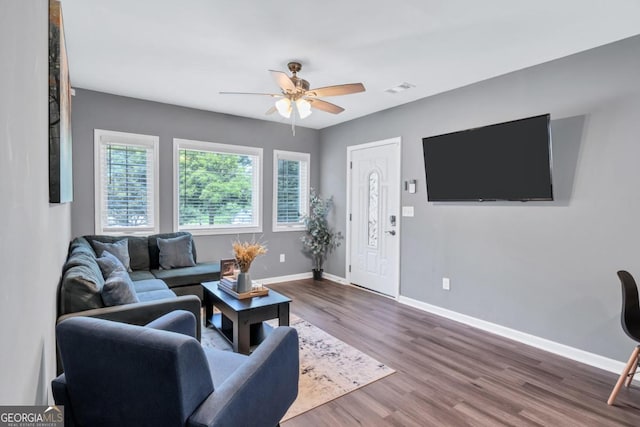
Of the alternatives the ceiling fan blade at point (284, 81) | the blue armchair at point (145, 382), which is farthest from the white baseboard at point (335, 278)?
the blue armchair at point (145, 382)

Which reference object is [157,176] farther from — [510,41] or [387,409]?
[510,41]

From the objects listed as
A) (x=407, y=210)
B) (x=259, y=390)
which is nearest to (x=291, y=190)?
(x=407, y=210)

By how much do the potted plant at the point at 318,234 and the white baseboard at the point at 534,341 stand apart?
1.86 meters

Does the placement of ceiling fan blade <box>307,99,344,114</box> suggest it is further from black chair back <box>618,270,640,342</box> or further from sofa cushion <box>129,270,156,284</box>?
black chair back <box>618,270,640,342</box>

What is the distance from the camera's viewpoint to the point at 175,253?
403 centimetres

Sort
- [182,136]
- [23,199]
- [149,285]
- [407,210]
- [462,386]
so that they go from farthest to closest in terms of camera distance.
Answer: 1. [182,136]
2. [407,210]
3. [149,285]
4. [462,386]
5. [23,199]

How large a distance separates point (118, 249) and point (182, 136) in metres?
1.73

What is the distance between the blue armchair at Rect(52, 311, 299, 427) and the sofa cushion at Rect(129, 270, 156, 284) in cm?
234

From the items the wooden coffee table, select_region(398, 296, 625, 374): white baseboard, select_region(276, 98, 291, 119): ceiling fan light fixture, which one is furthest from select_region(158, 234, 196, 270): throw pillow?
select_region(398, 296, 625, 374): white baseboard

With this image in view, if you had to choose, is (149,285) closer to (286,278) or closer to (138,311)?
(138,311)

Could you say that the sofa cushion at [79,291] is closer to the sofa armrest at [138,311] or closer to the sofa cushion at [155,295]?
the sofa armrest at [138,311]

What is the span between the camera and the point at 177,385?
3.75 ft

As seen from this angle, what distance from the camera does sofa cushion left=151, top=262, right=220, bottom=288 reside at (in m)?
3.64

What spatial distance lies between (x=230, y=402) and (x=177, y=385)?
0.75 ft
